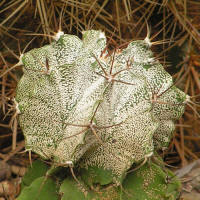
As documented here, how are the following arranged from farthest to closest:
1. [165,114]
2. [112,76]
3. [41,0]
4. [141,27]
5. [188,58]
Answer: [188,58] → [141,27] → [41,0] → [165,114] → [112,76]

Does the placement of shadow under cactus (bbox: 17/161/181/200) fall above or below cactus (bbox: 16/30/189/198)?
below

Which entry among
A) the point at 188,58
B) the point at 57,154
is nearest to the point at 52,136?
the point at 57,154

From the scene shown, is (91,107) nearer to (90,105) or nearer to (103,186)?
(90,105)

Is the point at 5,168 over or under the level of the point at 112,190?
under

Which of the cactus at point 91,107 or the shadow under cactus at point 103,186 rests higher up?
the cactus at point 91,107

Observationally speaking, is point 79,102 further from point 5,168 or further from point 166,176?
point 5,168

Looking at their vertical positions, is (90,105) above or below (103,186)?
above

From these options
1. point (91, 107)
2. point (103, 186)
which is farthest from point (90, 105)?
point (103, 186)
